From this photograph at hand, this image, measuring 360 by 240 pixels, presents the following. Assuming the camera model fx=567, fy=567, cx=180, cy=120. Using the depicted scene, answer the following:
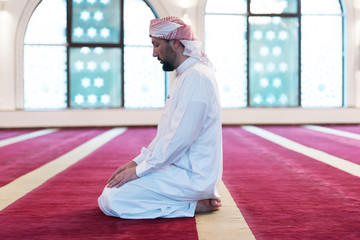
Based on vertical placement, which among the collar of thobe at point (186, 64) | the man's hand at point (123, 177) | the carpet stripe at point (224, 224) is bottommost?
the carpet stripe at point (224, 224)

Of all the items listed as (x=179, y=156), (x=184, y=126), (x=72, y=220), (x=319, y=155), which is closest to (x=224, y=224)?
(x=179, y=156)

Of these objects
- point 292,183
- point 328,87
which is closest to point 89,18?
point 328,87

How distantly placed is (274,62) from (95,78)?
3296 mm

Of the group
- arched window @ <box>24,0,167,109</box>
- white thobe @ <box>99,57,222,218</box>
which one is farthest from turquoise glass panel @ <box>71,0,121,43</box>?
white thobe @ <box>99,57,222,218</box>

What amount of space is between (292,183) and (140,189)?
1.37m

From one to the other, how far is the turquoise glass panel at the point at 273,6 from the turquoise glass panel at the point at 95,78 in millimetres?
2612

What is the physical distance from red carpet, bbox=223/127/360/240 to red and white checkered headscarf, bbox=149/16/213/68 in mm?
835

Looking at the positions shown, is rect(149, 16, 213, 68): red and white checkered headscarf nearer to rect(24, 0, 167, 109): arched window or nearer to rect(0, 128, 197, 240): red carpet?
rect(0, 128, 197, 240): red carpet

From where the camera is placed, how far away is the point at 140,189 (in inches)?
104

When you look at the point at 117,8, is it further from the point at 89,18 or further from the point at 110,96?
the point at 110,96

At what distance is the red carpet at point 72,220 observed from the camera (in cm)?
237

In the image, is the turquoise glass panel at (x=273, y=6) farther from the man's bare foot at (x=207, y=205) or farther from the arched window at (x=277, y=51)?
the man's bare foot at (x=207, y=205)

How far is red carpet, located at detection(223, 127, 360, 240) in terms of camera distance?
8.04ft

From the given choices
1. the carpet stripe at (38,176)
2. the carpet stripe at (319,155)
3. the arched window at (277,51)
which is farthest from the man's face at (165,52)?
the arched window at (277,51)
